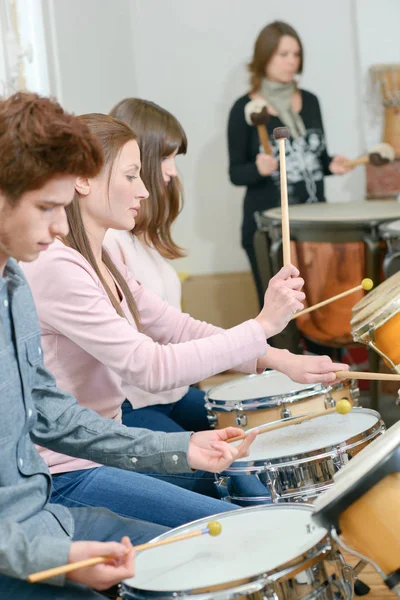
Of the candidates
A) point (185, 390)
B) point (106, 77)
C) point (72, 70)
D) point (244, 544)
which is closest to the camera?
point (244, 544)

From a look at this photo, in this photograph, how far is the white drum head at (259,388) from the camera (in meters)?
1.80

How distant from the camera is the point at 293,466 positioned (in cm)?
152

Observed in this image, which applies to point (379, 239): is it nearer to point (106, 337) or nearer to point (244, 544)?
point (106, 337)

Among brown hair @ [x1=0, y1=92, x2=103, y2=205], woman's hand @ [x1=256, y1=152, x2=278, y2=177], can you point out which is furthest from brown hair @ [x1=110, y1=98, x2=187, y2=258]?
woman's hand @ [x1=256, y1=152, x2=278, y2=177]

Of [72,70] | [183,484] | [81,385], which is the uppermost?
[72,70]

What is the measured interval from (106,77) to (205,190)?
97cm

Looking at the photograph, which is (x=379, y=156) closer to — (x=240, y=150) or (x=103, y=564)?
(x=240, y=150)

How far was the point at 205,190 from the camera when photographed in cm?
475

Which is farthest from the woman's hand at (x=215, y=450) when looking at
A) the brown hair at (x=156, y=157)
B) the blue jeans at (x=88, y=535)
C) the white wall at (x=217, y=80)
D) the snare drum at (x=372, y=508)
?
the white wall at (x=217, y=80)

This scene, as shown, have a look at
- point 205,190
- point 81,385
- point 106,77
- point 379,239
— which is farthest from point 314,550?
point 205,190

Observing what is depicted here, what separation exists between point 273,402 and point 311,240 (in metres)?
1.49

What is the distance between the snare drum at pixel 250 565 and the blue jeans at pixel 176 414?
2.36ft

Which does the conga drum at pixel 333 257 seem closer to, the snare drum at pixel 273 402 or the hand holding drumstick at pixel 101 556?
the snare drum at pixel 273 402

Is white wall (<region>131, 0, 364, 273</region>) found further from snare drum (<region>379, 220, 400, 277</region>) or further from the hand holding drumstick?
the hand holding drumstick
